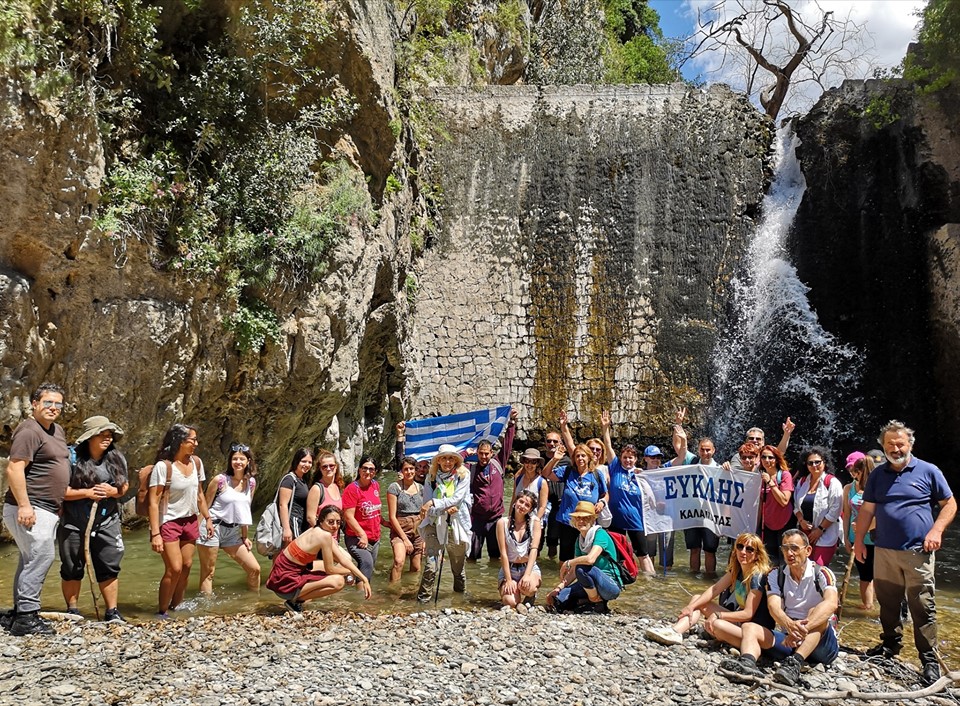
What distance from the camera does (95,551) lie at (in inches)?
223

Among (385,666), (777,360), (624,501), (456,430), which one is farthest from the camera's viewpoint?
(777,360)

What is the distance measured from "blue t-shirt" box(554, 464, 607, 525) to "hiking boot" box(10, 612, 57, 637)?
4.25 m

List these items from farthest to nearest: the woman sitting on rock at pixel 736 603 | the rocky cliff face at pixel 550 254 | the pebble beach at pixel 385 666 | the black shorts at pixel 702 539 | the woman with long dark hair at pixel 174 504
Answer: the rocky cliff face at pixel 550 254
the black shorts at pixel 702 539
the woman with long dark hair at pixel 174 504
the woman sitting on rock at pixel 736 603
the pebble beach at pixel 385 666

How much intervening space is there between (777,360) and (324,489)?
38.0 ft

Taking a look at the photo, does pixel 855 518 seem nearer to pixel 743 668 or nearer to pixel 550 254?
pixel 743 668

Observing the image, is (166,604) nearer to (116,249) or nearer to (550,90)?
(116,249)

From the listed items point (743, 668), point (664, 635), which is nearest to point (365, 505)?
point (664, 635)

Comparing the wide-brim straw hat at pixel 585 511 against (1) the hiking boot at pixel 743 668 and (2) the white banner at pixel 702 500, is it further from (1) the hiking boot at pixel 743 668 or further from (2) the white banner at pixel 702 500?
(2) the white banner at pixel 702 500

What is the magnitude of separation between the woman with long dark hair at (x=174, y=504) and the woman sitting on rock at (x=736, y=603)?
3.72m

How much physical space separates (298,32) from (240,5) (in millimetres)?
784

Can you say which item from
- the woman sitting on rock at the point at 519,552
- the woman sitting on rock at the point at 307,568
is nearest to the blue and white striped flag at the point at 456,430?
the woman sitting on rock at the point at 519,552

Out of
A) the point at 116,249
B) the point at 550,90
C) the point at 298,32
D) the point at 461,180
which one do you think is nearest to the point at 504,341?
the point at 461,180

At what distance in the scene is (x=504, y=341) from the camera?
16.5m

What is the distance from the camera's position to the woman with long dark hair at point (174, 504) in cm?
577
